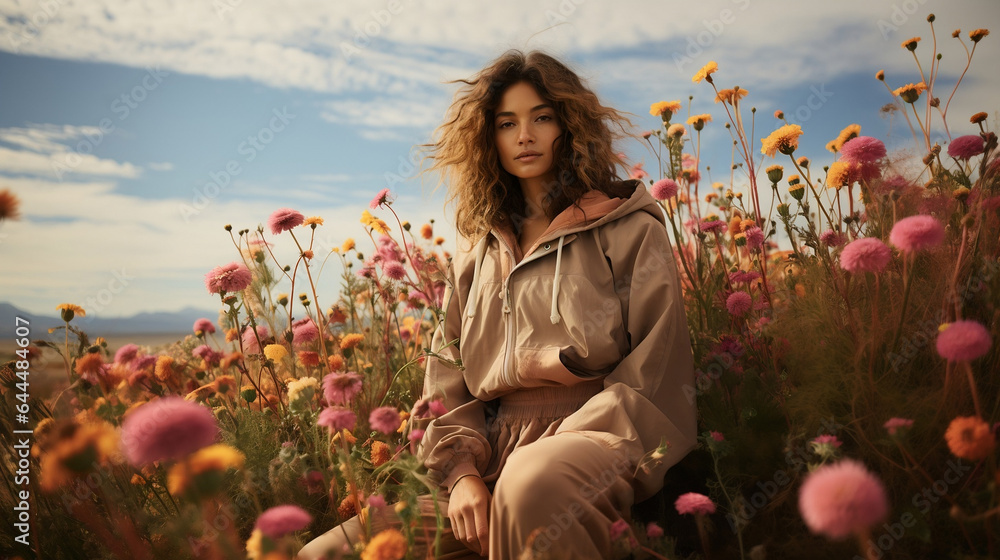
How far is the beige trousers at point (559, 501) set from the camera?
1395 millimetres

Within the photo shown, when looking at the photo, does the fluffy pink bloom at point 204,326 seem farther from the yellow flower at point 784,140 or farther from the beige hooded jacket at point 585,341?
the yellow flower at point 784,140

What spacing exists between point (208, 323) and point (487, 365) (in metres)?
1.33

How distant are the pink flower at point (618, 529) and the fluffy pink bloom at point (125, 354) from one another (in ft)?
5.69

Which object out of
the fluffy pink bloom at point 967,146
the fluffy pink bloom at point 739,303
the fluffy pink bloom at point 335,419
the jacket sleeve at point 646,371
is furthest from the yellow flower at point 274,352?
the fluffy pink bloom at point 967,146

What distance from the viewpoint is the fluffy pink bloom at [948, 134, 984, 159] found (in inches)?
70.6

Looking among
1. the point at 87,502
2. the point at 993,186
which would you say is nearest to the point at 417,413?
the point at 87,502

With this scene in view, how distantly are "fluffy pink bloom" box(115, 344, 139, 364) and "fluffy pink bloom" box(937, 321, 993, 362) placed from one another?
234 centimetres

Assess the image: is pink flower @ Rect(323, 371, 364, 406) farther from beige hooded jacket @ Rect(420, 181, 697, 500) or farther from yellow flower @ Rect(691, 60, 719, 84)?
yellow flower @ Rect(691, 60, 719, 84)

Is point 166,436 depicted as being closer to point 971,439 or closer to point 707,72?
point 971,439

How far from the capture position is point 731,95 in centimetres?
250

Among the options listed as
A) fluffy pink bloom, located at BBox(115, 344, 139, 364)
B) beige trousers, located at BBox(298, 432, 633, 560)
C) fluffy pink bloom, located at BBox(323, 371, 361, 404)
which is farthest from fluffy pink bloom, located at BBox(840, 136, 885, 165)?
fluffy pink bloom, located at BBox(115, 344, 139, 364)

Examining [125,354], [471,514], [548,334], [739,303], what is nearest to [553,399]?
[548,334]

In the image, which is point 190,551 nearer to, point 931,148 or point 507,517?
point 507,517

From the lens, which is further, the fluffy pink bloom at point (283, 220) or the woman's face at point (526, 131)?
the fluffy pink bloom at point (283, 220)
